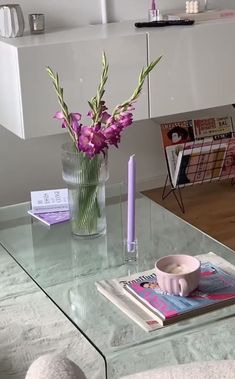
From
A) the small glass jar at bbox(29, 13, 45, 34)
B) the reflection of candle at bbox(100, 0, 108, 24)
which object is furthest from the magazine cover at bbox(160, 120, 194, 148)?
the small glass jar at bbox(29, 13, 45, 34)

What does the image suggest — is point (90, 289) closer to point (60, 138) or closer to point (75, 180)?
point (75, 180)

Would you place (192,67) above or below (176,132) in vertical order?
above

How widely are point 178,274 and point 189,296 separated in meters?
0.08

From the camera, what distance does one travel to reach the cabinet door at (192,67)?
3229mm

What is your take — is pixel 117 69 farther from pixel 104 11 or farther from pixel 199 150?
pixel 199 150

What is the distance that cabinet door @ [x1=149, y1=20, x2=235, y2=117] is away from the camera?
323 centimetres

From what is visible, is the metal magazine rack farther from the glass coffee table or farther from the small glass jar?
the glass coffee table

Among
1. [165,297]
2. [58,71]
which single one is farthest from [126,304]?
[58,71]

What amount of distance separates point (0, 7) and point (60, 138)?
0.72m

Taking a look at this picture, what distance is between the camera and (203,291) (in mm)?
1805

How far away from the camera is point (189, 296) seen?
5.82 ft

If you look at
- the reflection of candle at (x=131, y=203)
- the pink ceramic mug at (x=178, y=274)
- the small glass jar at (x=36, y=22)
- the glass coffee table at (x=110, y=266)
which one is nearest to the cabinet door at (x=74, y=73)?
the small glass jar at (x=36, y=22)

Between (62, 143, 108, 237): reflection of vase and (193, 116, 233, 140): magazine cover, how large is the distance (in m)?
→ 1.66

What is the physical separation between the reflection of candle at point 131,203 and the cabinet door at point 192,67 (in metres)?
1.30
